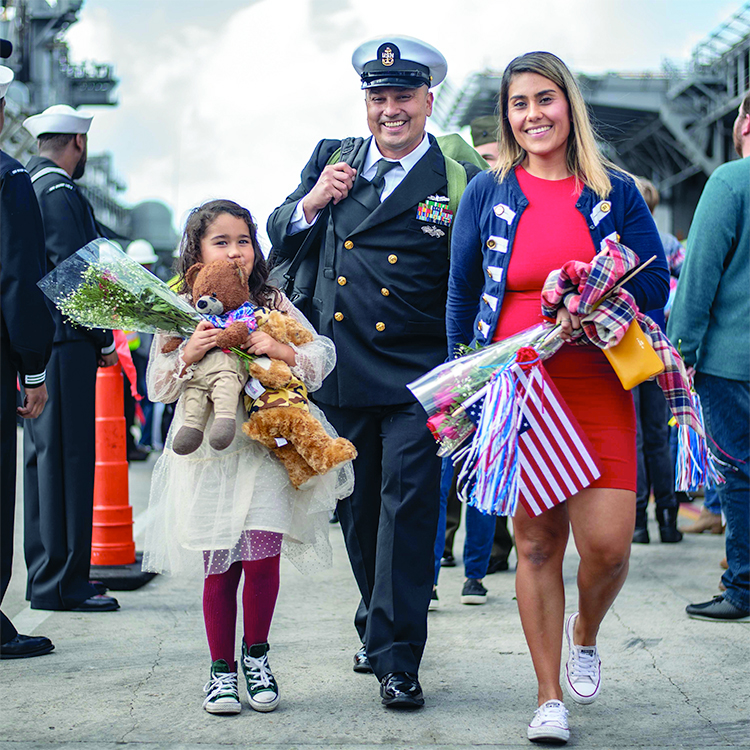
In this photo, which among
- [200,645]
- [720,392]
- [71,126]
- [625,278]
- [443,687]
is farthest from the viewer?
[71,126]

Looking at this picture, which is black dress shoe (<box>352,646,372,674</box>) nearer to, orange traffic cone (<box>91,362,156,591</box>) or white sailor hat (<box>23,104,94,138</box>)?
orange traffic cone (<box>91,362,156,591</box>)

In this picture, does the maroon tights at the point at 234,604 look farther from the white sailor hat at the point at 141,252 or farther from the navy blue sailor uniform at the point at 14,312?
the white sailor hat at the point at 141,252

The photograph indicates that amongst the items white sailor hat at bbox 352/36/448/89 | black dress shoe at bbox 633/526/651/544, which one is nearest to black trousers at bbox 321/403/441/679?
white sailor hat at bbox 352/36/448/89

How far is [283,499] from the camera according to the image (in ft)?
11.9

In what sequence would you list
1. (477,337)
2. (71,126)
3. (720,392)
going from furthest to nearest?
(71,126), (720,392), (477,337)

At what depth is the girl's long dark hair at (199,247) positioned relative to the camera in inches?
149

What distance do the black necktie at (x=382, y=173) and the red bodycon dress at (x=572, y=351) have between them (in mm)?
744

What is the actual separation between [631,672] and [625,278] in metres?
1.70

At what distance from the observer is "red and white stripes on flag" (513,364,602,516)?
3.28 meters

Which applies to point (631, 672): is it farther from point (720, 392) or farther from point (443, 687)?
point (720, 392)

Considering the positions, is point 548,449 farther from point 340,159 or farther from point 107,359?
point 107,359

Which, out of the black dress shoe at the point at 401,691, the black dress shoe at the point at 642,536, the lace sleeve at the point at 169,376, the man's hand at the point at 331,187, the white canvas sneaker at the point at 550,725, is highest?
the man's hand at the point at 331,187

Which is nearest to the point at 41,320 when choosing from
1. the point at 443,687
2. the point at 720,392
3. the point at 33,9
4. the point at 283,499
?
the point at 283,499

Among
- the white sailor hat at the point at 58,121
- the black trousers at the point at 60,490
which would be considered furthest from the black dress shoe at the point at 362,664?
the white sailor hat at the point at 58,121
